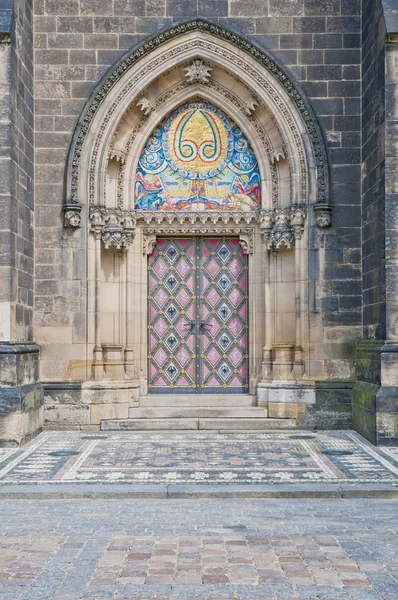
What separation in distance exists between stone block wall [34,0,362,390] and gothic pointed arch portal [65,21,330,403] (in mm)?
209

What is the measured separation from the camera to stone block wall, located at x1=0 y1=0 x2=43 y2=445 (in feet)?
31.9

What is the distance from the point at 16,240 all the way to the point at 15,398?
2225 mm

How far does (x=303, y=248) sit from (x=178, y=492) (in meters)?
5.45

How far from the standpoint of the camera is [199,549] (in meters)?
5.47

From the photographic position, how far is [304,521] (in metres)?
6.27

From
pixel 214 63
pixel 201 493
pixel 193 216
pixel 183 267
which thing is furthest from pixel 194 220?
pixel 201 493

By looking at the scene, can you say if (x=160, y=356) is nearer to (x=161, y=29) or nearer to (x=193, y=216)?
(x=193, y=216)

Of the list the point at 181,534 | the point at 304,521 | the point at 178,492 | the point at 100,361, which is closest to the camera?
the point at 181,534

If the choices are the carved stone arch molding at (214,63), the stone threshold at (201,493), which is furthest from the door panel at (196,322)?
the stone threshold at (201,493)

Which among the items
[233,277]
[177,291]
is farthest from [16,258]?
[233,277]

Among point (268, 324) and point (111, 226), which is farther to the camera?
point (268, 324)

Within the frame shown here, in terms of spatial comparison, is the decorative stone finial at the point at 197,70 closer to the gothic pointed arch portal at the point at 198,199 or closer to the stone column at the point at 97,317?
the gothic pointed arch portal at the point at 198,199

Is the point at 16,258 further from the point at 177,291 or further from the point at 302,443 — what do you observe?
the point at 302,443

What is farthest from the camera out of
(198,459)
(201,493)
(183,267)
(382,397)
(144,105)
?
(183,267)
